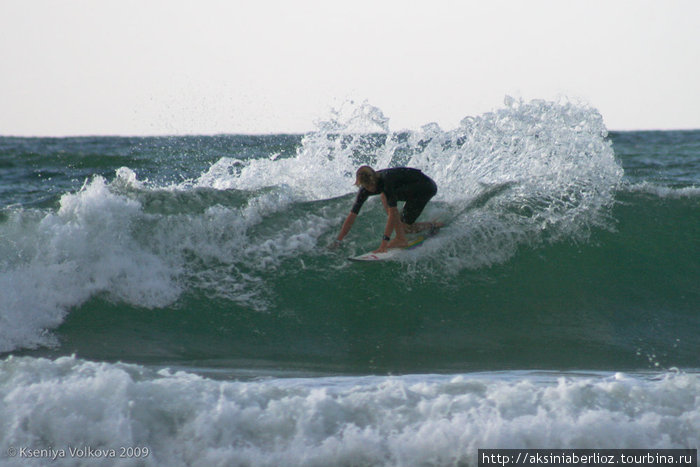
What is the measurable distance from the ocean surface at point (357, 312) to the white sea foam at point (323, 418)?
0.01m

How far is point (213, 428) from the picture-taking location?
424 cm

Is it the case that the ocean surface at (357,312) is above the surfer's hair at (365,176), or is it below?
below

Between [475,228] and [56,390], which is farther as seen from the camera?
[475,228]

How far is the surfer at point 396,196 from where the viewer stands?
7.59 meters

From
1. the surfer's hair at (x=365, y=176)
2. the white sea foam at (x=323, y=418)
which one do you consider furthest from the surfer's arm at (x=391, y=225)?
the white sea foam at (x=323, y=418)

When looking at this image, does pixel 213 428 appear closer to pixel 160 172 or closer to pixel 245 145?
pixel 160 172

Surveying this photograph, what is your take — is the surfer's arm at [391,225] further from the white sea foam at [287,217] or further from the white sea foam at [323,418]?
the white sea foam at [323,418]

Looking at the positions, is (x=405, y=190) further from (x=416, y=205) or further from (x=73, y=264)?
(x=73, y=264)

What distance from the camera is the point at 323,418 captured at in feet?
14.2

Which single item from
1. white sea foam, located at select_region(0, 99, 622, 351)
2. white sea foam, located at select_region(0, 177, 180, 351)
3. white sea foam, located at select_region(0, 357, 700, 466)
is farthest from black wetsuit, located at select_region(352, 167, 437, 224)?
white sea foam, located at select_region(0, 357, 700, 466)

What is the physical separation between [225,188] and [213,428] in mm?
6022

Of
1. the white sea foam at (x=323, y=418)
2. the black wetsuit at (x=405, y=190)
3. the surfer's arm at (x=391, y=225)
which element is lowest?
the white sea foam at (x=323, y=418)

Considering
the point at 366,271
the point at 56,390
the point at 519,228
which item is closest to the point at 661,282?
the point at 519,228

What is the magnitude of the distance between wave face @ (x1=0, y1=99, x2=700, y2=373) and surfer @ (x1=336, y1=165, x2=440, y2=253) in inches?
12.1
